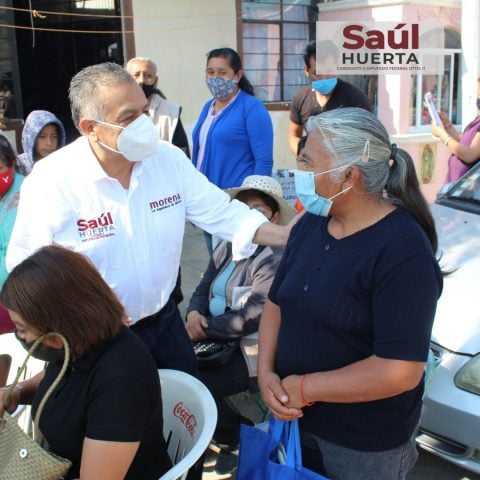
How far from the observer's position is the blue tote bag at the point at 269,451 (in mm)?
1773

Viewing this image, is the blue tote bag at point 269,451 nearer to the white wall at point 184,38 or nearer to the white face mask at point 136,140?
the white face mask at point 136,140

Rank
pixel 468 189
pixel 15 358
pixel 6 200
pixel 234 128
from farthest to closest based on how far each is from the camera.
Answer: pixel 234 128 → pixel 468 189 → pixel 6 200 → pixel 15 358

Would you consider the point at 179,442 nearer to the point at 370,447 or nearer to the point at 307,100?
the point at 370,447

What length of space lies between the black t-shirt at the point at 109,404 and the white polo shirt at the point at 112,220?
0.41 metres

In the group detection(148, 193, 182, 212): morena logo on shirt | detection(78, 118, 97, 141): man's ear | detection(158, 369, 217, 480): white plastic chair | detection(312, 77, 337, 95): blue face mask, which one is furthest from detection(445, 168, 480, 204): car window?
detection(78, 118, 97, 141): man's ear

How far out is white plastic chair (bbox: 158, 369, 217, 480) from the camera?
1.92 metres

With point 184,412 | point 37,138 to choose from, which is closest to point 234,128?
point 37,138

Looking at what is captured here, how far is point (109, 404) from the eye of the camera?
1608 millimetres

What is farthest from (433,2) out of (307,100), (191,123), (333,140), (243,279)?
(333,140)

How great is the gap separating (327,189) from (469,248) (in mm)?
1999

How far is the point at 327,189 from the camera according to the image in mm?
1729

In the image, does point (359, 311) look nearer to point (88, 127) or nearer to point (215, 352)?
point (88, 127)

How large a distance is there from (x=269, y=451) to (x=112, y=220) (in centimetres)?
94

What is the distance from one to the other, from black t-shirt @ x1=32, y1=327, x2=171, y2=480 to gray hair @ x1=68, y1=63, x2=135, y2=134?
79 cm
